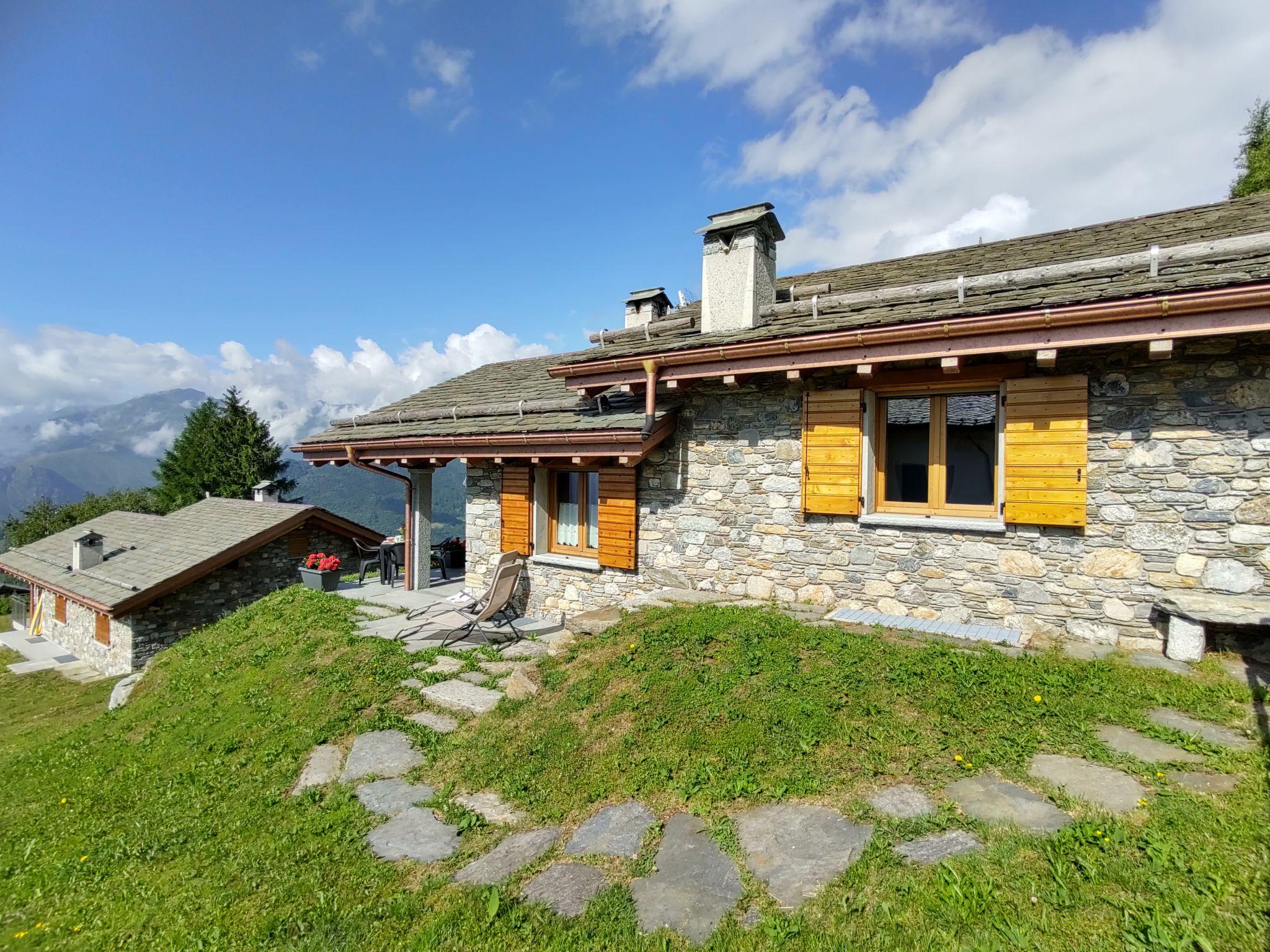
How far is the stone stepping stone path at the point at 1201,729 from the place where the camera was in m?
3.63

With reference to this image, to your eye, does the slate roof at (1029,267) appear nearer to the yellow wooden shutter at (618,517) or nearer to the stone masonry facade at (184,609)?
→ the yellow wooden shutter at (618,517)

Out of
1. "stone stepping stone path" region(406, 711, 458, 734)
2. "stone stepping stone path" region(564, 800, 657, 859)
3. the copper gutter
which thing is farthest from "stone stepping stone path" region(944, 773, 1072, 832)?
"stone stepping stone path" region(406, 711, 458, 734)

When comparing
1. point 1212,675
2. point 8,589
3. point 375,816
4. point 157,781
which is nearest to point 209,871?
point 375,816

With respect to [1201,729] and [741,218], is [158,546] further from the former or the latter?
[1201,729]

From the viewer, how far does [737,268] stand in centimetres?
802

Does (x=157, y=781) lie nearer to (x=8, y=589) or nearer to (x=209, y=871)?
(x=209, y=871)

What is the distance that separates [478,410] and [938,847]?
29.0 feet

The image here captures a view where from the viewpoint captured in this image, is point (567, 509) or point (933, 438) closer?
point (933, 438)

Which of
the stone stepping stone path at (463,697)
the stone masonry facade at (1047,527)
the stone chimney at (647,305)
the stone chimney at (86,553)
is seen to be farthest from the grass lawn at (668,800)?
the stone chimney at (86,553)

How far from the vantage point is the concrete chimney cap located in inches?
314

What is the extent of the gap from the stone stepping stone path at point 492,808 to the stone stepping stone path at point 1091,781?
10.8 ft

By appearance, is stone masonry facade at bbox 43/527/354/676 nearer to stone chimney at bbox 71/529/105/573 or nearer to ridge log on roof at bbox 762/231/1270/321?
stone chimney at bbox 71/529/105/573

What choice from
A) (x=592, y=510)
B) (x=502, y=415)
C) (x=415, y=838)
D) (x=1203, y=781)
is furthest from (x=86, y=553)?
→ (x=1203, y=781)

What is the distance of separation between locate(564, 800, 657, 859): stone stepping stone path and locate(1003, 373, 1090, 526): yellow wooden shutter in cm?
448
